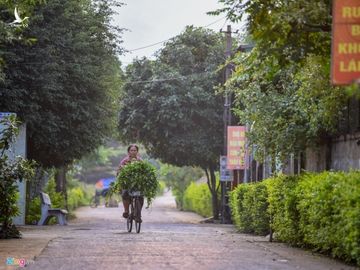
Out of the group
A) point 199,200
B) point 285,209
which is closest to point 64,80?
point 285,209

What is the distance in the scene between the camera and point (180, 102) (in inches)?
1506

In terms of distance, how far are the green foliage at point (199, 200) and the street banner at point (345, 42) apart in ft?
118

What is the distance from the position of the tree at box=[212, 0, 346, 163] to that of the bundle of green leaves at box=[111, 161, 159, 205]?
8.27 feet

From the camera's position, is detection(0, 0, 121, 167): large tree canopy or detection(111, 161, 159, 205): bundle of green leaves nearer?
detection(111, 161, 159, 205): bundle of green leaves

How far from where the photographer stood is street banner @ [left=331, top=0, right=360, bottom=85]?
924 cm

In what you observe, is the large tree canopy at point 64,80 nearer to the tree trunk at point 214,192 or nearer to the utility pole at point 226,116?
the utility pole at point 226,116

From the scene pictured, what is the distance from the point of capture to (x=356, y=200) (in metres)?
9.84

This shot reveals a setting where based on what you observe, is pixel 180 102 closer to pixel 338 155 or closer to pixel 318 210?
pixel 338 155

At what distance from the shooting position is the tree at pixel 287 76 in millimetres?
10406

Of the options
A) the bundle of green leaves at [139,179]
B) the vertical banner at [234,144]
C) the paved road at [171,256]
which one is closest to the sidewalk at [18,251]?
the paved road at [171,256]

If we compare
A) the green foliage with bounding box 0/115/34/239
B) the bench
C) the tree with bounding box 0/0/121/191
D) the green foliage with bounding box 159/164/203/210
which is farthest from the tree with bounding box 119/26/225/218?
the green foliage with bounding box 0/115/34/239

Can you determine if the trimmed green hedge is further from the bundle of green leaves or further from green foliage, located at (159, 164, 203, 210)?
green foliage, located at (159, 164, 203, 210)

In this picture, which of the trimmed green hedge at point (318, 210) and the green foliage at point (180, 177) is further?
the green foliage at point (180, 177)

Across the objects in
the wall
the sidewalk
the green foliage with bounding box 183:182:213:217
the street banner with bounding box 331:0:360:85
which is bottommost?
the green foliage with bounding box 183:182:213:217
